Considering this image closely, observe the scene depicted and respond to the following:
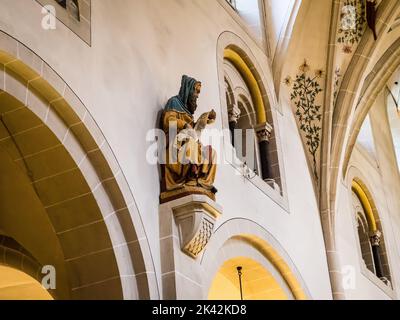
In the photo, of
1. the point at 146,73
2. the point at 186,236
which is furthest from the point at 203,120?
the point at 186,236

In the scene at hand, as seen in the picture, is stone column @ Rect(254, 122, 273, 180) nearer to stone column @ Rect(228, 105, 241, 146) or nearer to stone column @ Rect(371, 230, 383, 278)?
stone column @ Rect(228, 105, 241, 146)

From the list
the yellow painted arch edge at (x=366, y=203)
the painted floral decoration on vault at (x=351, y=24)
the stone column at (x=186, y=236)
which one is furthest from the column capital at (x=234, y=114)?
the yellow painted arch edge at (x=366, y=203)

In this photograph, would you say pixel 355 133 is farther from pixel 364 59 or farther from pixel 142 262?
pixel 142 262

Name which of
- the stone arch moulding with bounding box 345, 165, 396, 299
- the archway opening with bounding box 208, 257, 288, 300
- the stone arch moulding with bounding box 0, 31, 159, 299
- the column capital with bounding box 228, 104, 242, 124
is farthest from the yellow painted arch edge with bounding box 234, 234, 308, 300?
the stone arch moulding with bounding box 345, 165, 396, 299

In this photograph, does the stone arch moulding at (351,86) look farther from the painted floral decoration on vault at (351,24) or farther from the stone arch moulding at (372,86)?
the stone arch moulding at (372,86)

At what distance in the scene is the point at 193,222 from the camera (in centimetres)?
721

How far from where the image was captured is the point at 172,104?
25.1 feet

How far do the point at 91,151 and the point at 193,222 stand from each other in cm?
124

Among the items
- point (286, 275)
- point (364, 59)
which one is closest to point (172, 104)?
point (286, 275)

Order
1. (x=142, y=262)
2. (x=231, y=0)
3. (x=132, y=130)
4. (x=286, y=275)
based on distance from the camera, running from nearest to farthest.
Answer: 1. (x=142, y=262)
2. (x=132, y=130)
3. (x=286, y=275)
4. (x=231, y=0)

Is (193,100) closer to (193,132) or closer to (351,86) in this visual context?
(193,132)

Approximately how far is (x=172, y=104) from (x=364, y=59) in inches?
227

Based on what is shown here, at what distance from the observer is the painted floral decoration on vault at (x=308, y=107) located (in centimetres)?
1212

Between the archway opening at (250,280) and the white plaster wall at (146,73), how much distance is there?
518 millimetres
